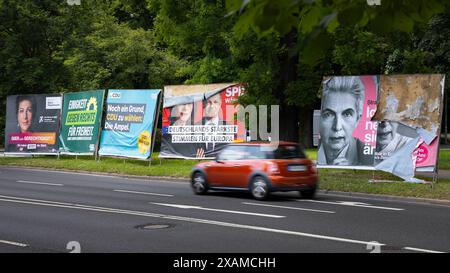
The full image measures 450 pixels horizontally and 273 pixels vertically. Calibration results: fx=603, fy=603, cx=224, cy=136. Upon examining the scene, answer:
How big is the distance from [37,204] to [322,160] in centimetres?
918

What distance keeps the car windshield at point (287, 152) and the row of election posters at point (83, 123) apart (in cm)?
1085

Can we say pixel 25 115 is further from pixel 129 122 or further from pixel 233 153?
pixel 233 153

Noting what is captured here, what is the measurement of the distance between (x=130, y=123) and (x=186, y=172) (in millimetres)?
5558

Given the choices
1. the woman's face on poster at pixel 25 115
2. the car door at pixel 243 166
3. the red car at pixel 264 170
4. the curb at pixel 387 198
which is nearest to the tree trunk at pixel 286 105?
the curb at pixel 387 198

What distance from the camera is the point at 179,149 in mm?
25922

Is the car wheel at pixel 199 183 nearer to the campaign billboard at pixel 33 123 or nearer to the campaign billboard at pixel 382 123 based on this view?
the campaign billboard at pixel 382 123

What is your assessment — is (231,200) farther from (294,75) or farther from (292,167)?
(294,75)

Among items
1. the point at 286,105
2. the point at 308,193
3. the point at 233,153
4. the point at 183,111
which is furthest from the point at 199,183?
the point at 183,111

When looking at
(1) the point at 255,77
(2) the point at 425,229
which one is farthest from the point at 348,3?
(1) the point at 255,77

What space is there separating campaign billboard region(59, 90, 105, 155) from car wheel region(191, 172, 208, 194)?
1222 cm

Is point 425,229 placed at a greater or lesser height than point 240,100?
lesser

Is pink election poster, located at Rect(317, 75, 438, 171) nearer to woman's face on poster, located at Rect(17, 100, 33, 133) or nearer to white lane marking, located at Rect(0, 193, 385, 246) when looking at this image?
white lane marking, located at Rect(0, 193, 385, 246)

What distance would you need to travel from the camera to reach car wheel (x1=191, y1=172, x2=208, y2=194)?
1716cm

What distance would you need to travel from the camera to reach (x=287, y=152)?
15.9 metres
